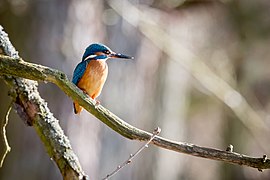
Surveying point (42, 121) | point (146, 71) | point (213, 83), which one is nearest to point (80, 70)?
point (42, 121)

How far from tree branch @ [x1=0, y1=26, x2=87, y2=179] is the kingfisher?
0.31m

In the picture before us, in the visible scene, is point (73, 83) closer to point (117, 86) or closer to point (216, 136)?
point (117, 86)

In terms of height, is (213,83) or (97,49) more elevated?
(213,83)

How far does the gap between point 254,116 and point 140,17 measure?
1523 millimetres

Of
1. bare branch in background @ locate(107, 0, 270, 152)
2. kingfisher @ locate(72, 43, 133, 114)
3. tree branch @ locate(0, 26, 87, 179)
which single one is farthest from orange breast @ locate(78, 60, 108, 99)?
bare branch in background @ locate(107, 0, 270, 152)

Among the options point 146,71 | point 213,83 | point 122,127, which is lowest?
→ point 122,127

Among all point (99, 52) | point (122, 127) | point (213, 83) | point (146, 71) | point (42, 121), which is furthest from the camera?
point (213, 83)

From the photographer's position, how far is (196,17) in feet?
24.0

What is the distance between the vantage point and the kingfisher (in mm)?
1283

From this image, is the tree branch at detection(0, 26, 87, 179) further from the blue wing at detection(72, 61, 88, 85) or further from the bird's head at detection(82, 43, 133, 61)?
the bird's head at detection(82, 43, 133, 61)

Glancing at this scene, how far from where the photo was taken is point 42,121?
1696mm

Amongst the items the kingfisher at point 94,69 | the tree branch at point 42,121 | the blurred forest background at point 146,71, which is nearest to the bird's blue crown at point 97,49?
the kingfisher at point 94,69

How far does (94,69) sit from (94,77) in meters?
0.02

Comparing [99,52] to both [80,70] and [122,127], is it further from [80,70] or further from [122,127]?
[122,127]
